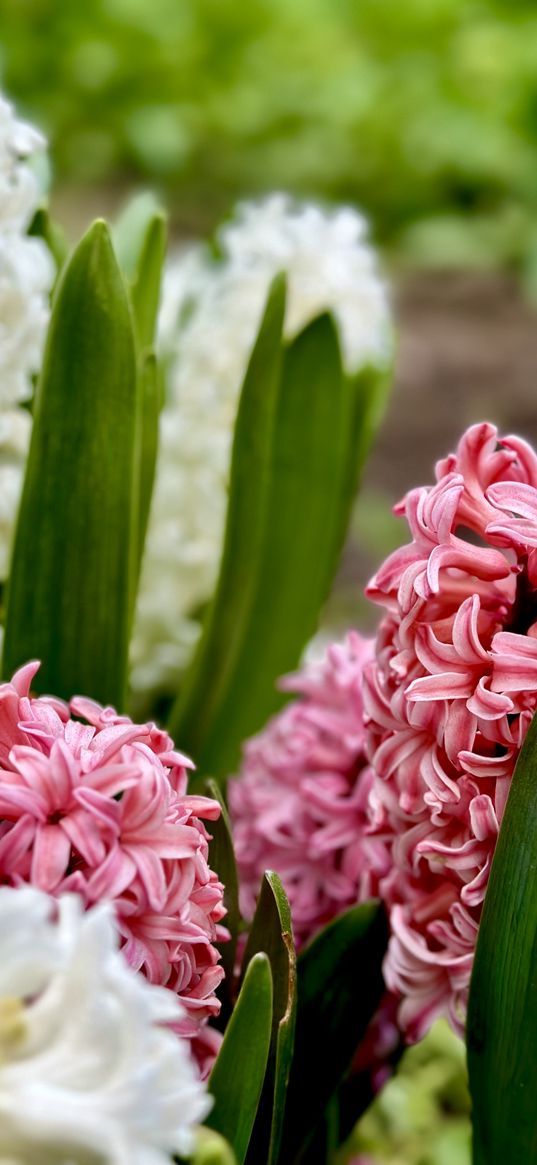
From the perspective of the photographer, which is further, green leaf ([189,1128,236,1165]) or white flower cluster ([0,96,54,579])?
white flower cluster ([0,96,54,579])

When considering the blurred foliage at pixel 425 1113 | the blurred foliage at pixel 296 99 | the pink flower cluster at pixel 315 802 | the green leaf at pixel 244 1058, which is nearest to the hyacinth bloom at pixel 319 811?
the pink flower cluster at pixel 315 802

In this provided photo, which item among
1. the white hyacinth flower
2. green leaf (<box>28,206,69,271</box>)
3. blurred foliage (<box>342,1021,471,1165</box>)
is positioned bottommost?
blurred foliage (<box>342,1021,471,1165</box>)

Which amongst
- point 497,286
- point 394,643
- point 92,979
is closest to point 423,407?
point 497,286

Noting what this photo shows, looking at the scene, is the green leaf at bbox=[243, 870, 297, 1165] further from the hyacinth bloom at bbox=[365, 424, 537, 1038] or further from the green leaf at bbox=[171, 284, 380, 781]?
the green leaf at bbox=[171, 284, 380, 781]

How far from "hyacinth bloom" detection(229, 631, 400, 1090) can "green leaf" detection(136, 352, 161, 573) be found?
97mm

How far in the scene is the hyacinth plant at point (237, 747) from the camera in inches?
11.1

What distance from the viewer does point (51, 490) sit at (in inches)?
20.6

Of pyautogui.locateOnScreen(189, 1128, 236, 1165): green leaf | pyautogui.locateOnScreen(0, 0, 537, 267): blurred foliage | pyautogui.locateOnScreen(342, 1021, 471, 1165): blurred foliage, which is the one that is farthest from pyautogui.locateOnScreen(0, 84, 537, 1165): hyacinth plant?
pyautogui.locateOnScreen(0, 0, 537, 267): blurred foliage

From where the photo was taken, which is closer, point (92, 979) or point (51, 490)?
point (92, 979)

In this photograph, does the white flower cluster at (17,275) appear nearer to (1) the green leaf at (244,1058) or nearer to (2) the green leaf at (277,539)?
(2) the green leaf at (277,539)

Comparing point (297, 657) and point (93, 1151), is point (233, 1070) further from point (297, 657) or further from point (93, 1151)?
point (297, 657)

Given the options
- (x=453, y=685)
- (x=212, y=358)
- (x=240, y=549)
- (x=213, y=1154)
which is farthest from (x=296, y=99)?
(x=213, y=1154)

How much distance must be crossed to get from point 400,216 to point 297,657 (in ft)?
6.56

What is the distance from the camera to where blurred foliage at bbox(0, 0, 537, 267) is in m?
2.57
